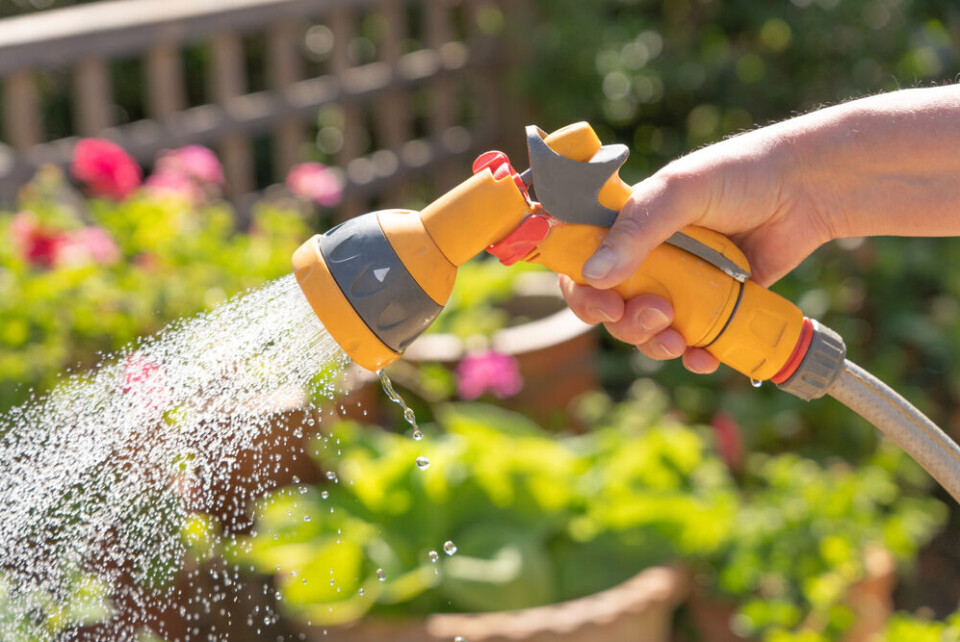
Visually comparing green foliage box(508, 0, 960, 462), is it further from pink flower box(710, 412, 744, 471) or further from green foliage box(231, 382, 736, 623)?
green foliage box(231, 382, 736, 623)

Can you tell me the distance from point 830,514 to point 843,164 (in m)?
1.20

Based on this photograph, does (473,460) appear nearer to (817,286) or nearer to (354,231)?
(354,231)

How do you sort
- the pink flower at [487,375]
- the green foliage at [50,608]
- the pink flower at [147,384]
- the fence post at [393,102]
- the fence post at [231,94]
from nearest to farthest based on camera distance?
the pink flower at [147,384]
the green foliage at [50,608]
the pink flower at [487,375]
the fence post at [231,94]
the fence post at [393,102]

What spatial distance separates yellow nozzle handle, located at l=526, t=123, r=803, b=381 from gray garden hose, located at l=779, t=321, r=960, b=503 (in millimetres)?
26

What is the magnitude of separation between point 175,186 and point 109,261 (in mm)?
407

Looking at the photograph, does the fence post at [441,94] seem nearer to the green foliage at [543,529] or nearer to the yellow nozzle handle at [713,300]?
the green foliage at [543,529]

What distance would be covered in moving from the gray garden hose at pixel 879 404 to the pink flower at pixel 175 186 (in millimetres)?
1910

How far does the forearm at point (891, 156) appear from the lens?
1.07m

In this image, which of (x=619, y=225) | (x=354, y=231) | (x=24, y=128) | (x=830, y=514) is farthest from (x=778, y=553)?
(x=24, y=128)

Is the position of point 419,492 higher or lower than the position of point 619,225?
lower

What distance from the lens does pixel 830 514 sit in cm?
211

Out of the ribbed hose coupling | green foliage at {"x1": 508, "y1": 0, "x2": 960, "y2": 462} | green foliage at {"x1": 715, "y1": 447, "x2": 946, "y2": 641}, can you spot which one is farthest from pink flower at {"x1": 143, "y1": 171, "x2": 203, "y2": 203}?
the ribbed hose coupling

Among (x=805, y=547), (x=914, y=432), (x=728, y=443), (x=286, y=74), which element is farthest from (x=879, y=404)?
(x=286, y=74)

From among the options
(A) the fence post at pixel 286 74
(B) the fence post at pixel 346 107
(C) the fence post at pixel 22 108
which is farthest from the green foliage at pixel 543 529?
(B) the fence post at pixel 346 107
